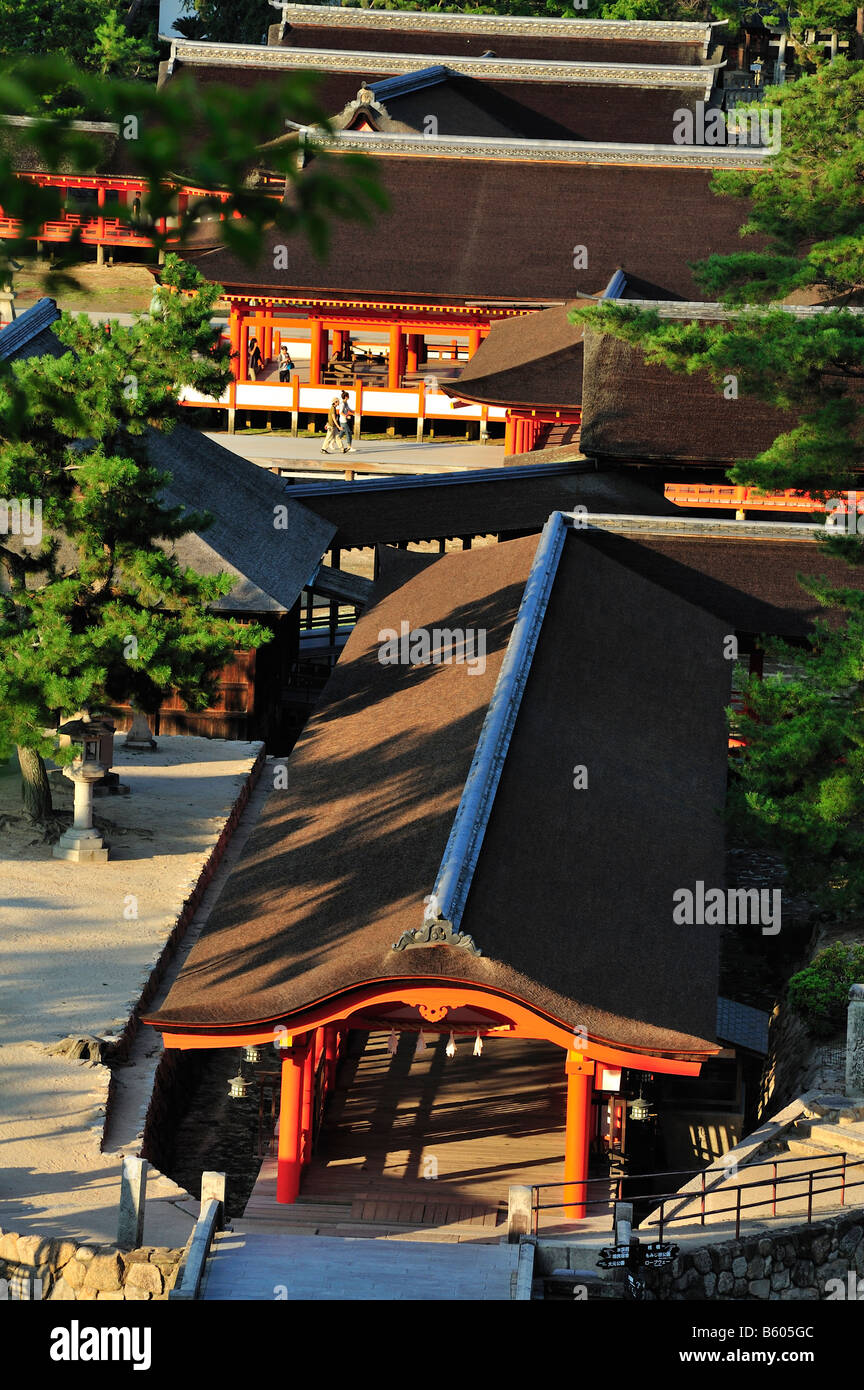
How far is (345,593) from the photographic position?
30.1 metres

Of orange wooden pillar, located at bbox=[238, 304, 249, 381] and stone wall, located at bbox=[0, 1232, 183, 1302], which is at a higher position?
orange wooden pillar, located at bbox=[238, 304, 249, 381]

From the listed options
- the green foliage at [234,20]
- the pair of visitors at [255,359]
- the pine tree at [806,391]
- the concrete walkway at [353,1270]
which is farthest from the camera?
the green foliage at [234,20]

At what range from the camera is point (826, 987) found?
1930cm

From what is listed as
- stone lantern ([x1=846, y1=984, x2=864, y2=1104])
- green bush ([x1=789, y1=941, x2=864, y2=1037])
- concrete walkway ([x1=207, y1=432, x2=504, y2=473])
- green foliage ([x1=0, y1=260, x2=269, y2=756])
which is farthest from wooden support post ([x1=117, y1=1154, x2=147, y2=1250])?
concrete walkway ([x1=207, y1=432, x2=504, y2=473])

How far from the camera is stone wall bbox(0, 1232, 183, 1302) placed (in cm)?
1384

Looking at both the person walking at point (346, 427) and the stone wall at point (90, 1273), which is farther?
A: the person walking at point (346, 427)

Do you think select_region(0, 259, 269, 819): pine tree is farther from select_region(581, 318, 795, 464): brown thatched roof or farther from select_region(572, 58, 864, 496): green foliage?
select_region(581, 318, 795, 464): brown thatched roof

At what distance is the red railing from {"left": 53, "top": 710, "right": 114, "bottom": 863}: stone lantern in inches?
344

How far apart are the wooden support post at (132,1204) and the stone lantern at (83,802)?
355 inches

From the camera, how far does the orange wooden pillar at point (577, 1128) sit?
15.7 m

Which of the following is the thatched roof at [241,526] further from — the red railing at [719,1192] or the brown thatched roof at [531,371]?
the red railing at [719,1192]

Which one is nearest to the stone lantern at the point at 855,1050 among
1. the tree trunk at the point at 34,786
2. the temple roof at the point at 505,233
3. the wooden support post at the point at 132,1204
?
the wooden support post at the point at 132,1204

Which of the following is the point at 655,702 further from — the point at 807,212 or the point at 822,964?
the point at 807,212

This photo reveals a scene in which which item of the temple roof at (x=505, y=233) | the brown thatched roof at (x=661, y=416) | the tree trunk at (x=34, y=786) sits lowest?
the tree trunk at (x=34, y=786)
